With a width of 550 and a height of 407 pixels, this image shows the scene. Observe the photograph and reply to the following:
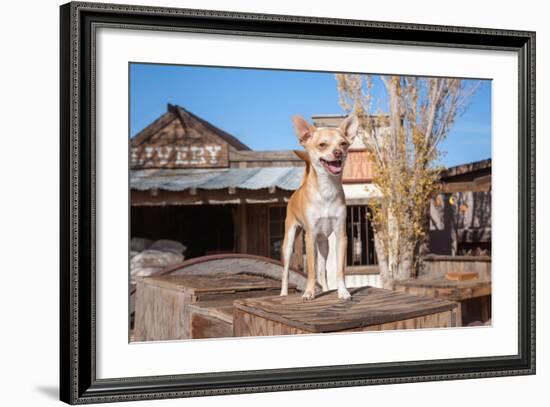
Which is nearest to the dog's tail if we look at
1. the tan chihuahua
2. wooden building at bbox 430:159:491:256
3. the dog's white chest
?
the tan chihuahua

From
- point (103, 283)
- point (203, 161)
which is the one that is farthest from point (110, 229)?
point (203, 161)

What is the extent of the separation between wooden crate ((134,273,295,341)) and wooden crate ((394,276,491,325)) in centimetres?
103

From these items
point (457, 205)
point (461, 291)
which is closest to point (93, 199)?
point (457, 205)

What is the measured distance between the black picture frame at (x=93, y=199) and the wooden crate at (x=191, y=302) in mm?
292

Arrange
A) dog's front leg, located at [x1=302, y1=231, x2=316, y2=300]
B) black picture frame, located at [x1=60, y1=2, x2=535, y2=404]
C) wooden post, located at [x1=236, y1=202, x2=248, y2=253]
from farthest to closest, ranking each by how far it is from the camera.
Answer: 1. dog's front leg, located at [x1=302, y1=231, x2=316, y2=300]
2. wooden post, located at [x1=236, y1=202, x2=248, y2=253]
3. black picture frame, located at [x1=60, y1=2, x2=535, y2=404]

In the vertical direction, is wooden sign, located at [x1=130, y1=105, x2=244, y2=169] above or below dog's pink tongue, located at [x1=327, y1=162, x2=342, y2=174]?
above

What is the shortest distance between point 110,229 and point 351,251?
170 cm

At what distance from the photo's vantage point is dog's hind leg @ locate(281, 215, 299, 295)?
675 centimetres

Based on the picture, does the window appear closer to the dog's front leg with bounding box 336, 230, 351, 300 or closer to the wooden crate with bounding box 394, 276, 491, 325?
the dog's front leg with bounding box 336, 230, 351, 300

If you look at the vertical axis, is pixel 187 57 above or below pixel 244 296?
above

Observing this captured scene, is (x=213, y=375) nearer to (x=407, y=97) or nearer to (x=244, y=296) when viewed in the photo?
(x=244, y=296)

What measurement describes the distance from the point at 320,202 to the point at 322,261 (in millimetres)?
402

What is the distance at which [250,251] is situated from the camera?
6656 mm

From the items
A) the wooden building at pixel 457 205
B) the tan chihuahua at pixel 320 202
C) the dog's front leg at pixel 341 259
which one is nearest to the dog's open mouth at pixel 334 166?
the tan chihuahua at pixel 320 202
